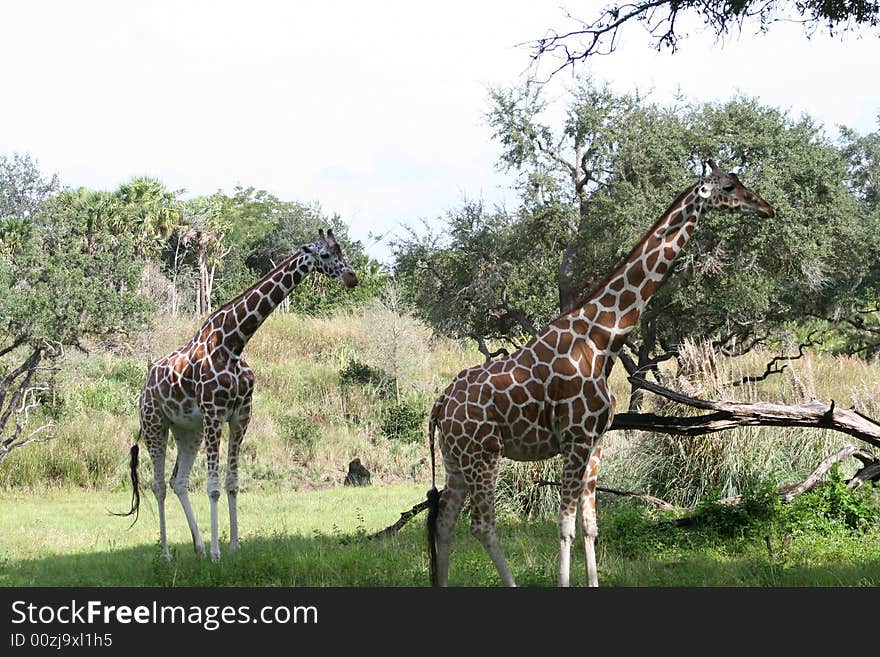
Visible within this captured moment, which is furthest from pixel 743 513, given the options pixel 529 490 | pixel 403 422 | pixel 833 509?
pixel 403 422

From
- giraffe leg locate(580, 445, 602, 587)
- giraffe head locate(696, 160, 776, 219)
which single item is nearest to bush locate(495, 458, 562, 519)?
giraffe leg locate(580, 445, 602, 587)

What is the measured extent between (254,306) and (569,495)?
11.8 feet

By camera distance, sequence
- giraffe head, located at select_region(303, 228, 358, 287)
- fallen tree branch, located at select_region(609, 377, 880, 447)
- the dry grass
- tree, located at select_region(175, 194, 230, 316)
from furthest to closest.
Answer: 1. tree, located at select_region(175, 194, 230, 316)
2. the dry grass
3. giraffe head, located at select_region(303, 228, 358, 287)
4. fallen tree branch, located at select_region(609, 377, 880, 447)

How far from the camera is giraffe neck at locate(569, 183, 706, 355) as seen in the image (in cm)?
661

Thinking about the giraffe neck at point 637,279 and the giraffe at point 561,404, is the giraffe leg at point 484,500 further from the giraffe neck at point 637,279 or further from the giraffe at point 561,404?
the giraffe neck at point 637,279

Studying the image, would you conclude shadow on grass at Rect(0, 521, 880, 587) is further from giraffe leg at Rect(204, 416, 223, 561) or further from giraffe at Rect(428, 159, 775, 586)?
giraffe at Rect(428, 159, 775, 586)

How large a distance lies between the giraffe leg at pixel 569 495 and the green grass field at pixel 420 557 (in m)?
0.97

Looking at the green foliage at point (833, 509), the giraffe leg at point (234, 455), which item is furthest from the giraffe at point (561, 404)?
the green foliage at point (833, 509)

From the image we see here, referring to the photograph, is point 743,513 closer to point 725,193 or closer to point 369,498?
point 725,193

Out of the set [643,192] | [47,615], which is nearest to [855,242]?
[643,192]

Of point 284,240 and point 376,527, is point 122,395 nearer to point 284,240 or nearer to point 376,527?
point 376,527

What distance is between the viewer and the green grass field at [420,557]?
759cm

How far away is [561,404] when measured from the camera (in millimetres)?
6449

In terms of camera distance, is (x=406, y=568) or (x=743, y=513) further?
(x=743, y=513)
